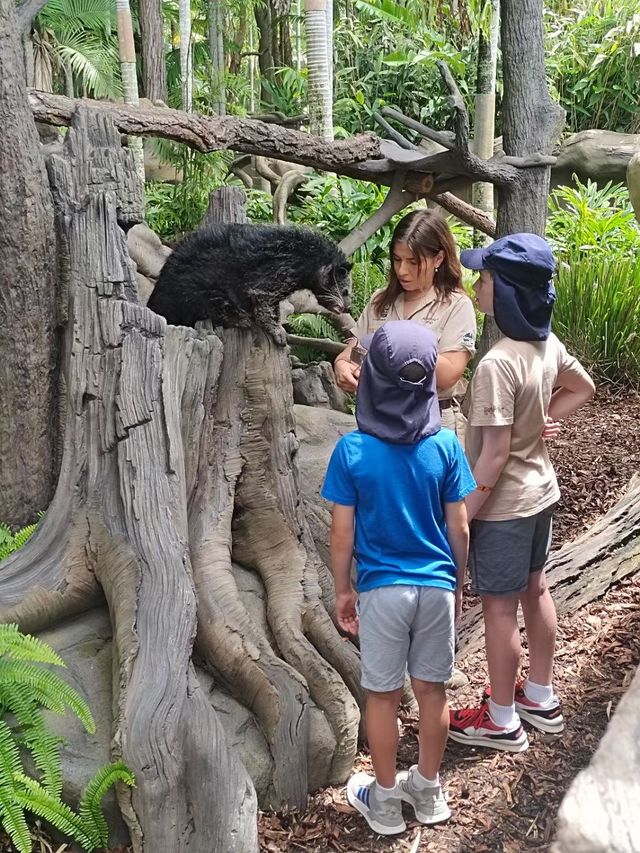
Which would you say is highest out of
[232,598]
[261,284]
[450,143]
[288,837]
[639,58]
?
[639,58]

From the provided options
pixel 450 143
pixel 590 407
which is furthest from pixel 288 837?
pixel 590 407

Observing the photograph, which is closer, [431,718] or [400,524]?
[400,524]

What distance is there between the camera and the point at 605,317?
301 inches

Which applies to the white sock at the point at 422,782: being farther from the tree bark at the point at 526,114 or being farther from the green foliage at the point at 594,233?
the green foliage at the point at 594,233

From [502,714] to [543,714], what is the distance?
0.81 feet

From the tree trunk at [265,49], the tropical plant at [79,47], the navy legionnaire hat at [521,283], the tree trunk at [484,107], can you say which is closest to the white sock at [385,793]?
the navy legionnaire hat at [521,283]

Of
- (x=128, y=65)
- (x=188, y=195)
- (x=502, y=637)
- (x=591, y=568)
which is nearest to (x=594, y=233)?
(x=188, y=195)

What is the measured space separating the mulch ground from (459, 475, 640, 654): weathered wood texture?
0.22 feet

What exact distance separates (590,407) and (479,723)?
15.9 ft

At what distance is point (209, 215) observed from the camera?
4.13 m

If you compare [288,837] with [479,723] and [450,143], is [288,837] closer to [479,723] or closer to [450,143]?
[479,723]

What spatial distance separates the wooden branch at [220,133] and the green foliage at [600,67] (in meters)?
11.8

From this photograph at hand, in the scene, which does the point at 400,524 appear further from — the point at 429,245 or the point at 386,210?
the point at 386,210

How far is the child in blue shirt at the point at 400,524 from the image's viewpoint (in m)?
2.51
